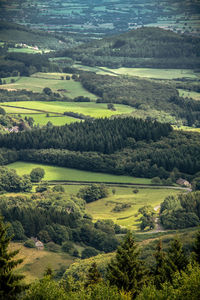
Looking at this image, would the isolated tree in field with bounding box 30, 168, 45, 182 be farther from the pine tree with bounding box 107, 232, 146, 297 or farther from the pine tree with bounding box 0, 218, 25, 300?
the pine tree with bounding box 0, 218, 25, 300

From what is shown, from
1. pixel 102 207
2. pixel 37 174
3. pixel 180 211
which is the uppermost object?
pixel 180 211

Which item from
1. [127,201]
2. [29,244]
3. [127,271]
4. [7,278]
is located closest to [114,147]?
[127,201]

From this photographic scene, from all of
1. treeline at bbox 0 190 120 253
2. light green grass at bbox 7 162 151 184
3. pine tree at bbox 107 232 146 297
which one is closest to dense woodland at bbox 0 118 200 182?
light green grass at bbox 7 162 151 184

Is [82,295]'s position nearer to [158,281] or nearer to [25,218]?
[158,281]

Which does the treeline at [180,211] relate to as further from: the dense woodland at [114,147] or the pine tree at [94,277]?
the pine tree at [94,277]

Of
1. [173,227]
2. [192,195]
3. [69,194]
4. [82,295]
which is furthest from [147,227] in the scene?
[82,295]

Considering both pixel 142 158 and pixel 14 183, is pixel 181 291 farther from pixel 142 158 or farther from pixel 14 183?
pixel 142 158

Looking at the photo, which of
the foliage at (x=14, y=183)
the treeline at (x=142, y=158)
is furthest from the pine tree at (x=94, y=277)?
the treeline at (x=142, y=158)
